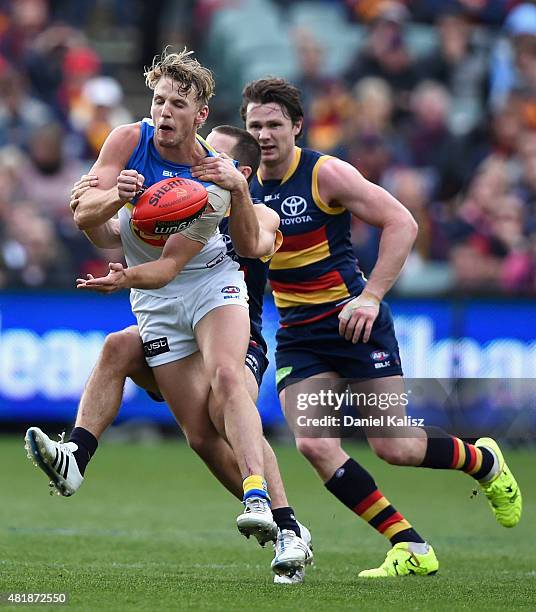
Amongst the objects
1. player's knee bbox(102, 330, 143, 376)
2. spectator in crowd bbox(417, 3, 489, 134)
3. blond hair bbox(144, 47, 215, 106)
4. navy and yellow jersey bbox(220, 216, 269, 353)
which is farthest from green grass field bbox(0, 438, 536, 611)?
spectator in crowd bbox(417, 3, 489, 134)

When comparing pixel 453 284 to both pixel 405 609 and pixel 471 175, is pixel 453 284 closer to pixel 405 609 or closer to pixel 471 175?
pixel 471 175

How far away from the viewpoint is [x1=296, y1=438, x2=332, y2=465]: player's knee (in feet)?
23.1

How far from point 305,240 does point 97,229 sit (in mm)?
1330

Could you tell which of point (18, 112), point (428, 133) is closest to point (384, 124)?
point (428, 133)

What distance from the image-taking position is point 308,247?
23.7 feet

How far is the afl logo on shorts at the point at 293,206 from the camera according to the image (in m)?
7.13

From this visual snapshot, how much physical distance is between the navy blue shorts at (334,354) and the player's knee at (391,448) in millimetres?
356

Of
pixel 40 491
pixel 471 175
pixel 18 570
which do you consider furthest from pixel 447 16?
pixel 18 570

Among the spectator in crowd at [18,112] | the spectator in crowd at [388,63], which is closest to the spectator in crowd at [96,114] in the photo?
the spectator in crowd at [18,112]

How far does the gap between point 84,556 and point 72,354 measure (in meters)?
6.44

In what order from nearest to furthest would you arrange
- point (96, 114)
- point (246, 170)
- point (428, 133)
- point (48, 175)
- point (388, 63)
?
1. point (246, 170)
2. point (48, 175)
3. point (96, 114)
4. point (428, 133)
5. point (388, 63)

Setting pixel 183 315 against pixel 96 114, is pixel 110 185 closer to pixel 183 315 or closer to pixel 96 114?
pixel 183 315

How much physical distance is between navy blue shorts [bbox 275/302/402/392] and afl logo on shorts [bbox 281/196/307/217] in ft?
1.90

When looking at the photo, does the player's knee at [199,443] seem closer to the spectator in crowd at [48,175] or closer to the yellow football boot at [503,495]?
the yellow football boot at [503,495]
